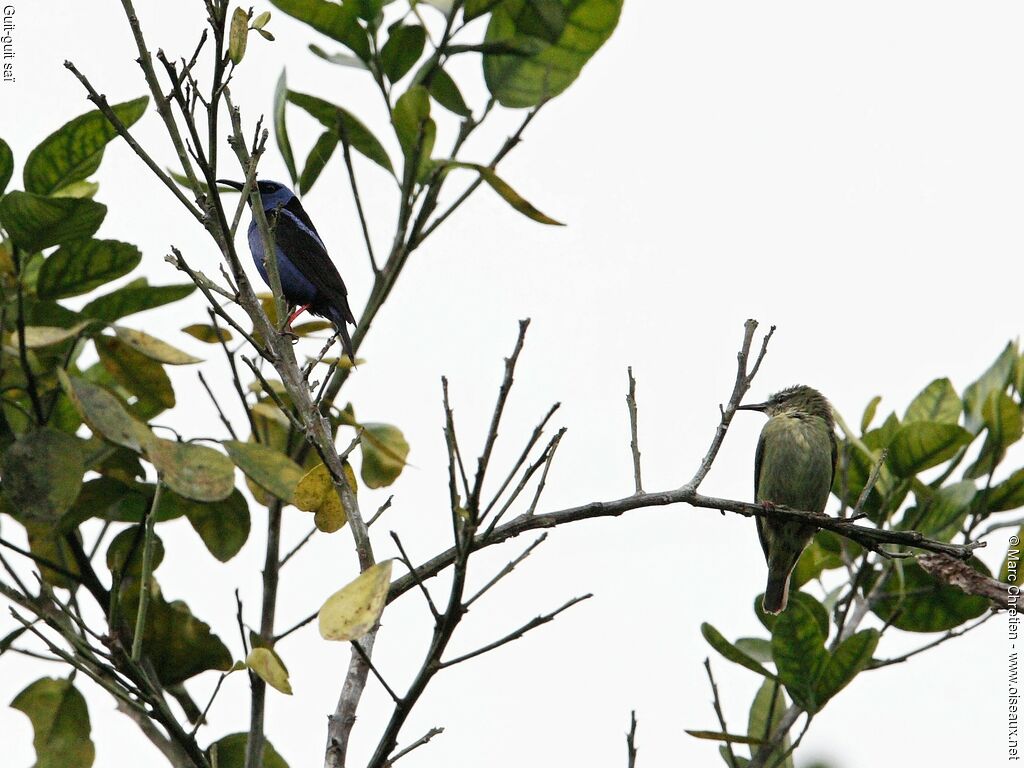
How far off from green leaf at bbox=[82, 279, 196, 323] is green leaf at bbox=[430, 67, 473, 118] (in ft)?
2.70

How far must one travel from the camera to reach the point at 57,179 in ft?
10.5

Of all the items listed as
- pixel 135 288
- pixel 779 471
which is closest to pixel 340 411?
pixel 135 288

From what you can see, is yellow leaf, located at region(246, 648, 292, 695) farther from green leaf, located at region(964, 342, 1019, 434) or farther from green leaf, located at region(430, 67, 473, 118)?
green leaf, located at region(964, 342, 1019, 434)

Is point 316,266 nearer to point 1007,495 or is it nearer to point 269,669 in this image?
point 1007,495

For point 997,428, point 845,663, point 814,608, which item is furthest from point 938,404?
point 845,663

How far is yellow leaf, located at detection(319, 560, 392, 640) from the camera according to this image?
2047 millimetres

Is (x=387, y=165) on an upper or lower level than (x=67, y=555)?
upper

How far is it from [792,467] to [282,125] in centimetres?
323

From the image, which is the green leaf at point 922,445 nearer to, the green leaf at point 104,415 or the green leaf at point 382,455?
the green leaf at point 382,455

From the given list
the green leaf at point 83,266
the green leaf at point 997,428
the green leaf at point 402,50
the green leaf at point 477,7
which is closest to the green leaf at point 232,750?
the green leaf at point 83,266

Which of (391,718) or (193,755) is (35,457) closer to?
(193,755)

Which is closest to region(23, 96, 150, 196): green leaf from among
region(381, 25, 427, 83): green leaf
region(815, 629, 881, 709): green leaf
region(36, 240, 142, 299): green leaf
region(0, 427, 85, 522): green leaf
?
region(36, 240, 142, 299): green leaf

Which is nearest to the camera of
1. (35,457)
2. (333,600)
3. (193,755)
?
(333,600)

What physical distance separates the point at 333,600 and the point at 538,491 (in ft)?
1.39
